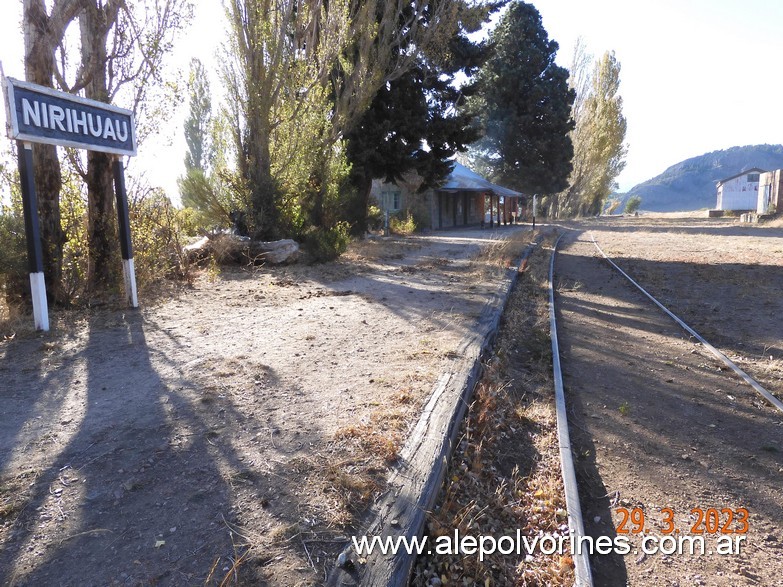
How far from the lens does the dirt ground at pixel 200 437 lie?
2.22 meters

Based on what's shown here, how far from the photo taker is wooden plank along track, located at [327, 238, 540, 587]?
2146 millimetres

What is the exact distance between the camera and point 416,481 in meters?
2.82

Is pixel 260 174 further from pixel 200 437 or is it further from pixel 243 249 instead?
pixel 200 437

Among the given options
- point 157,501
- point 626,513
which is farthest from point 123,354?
point 626,513

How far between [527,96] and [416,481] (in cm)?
3768

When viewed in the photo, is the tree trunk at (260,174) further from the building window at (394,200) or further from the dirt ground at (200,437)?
the building window at (394,200)

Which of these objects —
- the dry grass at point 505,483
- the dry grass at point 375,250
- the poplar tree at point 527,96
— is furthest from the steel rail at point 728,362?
the poplar tree at point 527,96

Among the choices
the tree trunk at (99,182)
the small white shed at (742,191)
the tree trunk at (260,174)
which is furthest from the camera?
the small white shed at (742,191)

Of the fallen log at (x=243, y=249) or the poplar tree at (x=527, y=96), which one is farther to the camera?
the poplar tree at (x=527, y=96)

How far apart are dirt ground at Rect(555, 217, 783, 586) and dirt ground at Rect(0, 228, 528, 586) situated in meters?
1.32

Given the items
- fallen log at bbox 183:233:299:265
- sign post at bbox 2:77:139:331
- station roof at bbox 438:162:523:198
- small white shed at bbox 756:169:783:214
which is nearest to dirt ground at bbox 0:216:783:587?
sign post at bbox 2:77:139:331

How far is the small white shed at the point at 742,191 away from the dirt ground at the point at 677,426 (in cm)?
6430

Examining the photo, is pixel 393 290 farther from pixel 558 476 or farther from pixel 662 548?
pixel 662 548

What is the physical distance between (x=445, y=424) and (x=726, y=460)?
1.96m
